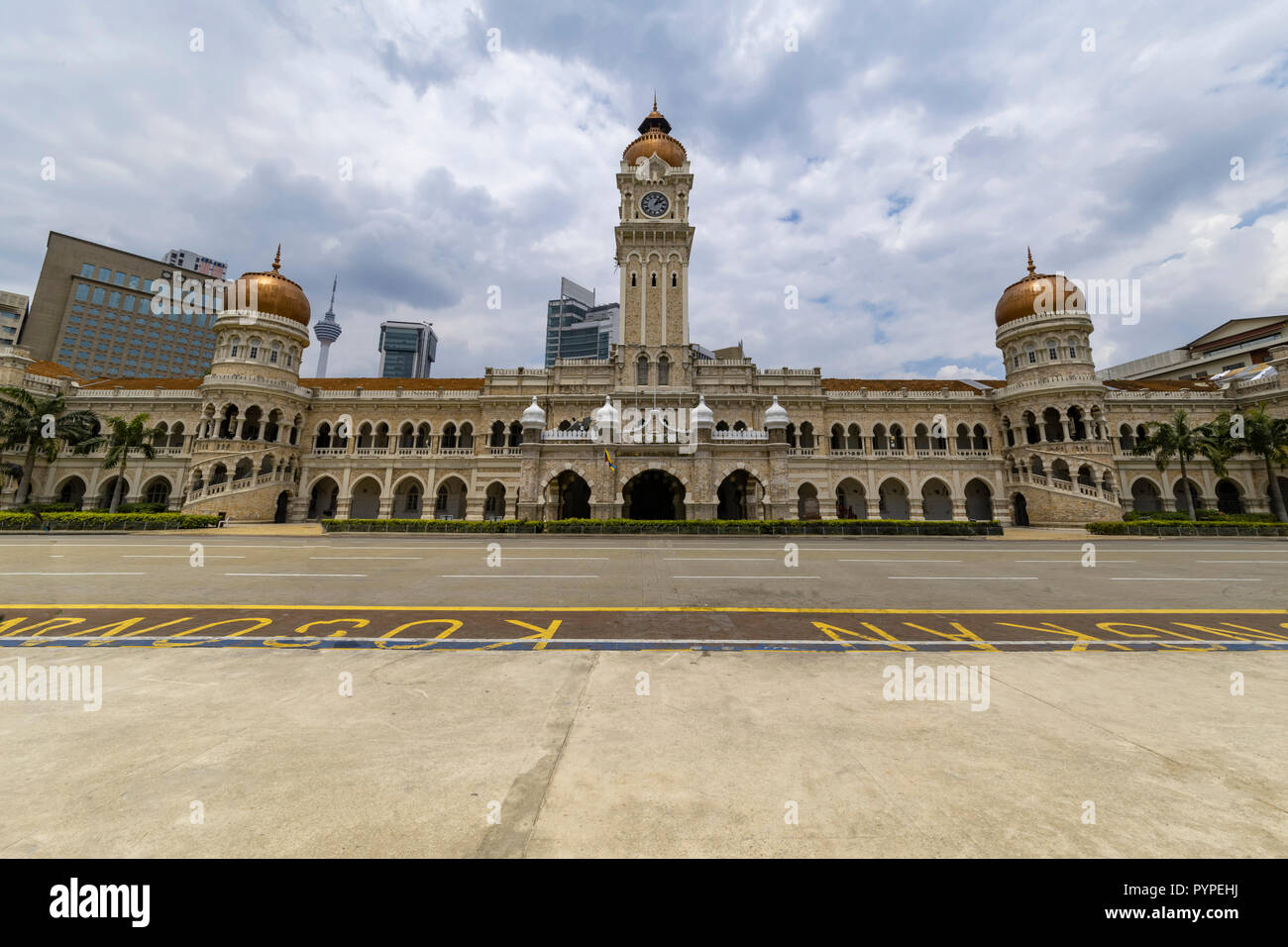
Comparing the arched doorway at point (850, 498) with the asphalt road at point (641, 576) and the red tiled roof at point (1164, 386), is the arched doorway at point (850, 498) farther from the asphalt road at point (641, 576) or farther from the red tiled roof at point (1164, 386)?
the red tiled roof at point (1164, 386)

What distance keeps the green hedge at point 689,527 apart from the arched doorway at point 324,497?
1461 centimetres

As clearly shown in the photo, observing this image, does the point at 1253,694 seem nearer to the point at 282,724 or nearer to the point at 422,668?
the point at 422,668

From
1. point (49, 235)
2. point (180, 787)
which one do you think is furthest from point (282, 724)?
point (49, 235)

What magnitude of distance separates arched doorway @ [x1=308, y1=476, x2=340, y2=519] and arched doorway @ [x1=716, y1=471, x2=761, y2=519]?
1151 inches

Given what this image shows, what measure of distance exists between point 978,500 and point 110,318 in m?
128

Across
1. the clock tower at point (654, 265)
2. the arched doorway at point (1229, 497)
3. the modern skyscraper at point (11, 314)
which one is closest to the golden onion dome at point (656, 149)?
the clock tower at point (654, 265)

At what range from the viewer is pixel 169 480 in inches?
1378

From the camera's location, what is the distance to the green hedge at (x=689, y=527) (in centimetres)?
2311

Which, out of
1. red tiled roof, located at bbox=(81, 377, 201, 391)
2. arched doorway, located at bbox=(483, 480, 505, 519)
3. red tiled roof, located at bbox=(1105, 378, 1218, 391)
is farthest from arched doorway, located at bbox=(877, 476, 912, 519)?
red tiled roof, located at bbox=(81, 377, 201, 391)

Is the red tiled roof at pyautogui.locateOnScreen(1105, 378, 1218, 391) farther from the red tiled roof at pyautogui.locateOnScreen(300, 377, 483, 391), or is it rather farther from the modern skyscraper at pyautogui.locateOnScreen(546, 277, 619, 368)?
the modern skyscraper at pyautogui.locateOnScreen(546, 277, 619, 368)

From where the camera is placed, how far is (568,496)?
102 ft

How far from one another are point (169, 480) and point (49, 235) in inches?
3319

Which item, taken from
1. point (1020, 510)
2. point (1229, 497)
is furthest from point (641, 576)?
point (1229, 497)

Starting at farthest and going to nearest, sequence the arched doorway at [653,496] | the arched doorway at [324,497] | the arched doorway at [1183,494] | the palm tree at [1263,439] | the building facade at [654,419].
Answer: the arched doorway at [324,497], the arched doorway at [1183,494], the building facade at [654,419], the arched doorway at [653,496], the palm tree at [1263,439]
